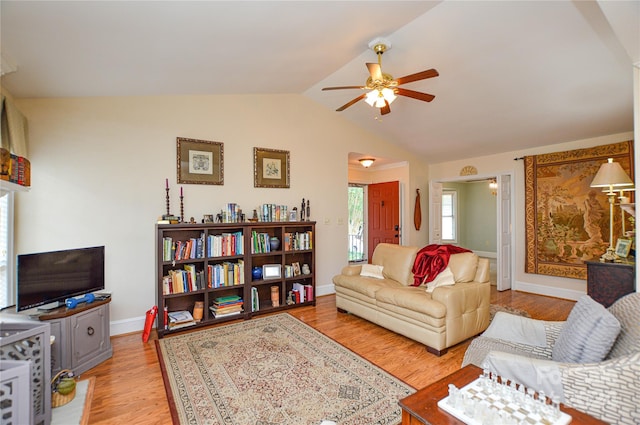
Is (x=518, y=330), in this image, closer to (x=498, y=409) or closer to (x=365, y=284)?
(x=498, y=409)

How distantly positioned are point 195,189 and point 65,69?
167cm

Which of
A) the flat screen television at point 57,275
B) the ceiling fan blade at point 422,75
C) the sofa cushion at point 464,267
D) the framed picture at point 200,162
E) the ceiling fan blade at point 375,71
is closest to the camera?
the flat screen television at point 57,275

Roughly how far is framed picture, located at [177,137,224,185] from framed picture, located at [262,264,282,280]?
1.28 metres

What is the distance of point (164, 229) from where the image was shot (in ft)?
11.0

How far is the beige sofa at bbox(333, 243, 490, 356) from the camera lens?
2.79m

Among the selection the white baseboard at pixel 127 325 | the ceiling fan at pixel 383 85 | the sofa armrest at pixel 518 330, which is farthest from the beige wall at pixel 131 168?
the sofa armrest at pixel 518 330

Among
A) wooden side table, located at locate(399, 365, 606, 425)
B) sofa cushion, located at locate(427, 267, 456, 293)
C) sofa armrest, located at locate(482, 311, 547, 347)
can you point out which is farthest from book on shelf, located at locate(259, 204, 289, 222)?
wooden side table, located at locate(399, 365, 606, 425)

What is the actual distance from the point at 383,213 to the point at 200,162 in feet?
12.9

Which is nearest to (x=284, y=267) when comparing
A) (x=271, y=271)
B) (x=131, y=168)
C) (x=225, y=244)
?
(x=271, y=271)

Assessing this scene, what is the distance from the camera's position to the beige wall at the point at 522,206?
456cm

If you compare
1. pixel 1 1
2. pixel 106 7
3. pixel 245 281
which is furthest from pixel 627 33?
pixel 245 281

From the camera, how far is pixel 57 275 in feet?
8.33

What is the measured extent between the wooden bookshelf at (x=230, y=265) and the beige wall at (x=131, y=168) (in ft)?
1.04

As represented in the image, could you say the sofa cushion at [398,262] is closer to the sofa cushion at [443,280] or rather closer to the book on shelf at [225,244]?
the sofa cushion at [443,280]
